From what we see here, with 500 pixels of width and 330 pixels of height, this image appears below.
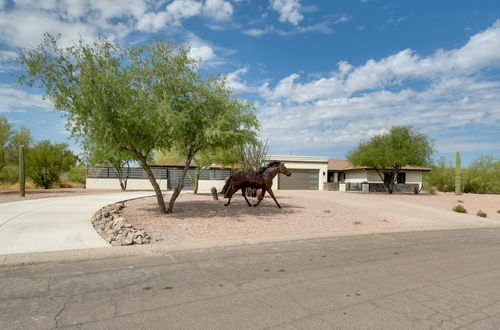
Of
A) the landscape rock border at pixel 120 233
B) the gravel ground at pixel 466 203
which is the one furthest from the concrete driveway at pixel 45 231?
the gravel ground at pixel 466 203

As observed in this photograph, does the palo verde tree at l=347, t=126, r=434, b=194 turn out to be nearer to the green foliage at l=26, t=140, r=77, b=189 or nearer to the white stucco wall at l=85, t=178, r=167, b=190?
the white stucco wall at l=85, t=178, r=167, b=190

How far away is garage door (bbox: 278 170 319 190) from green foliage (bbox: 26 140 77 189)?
75.4ft

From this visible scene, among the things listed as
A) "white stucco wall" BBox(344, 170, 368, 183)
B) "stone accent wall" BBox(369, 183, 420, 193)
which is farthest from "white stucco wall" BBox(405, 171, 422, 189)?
"white stucco wall" BBox(344, 170, 368, 183)

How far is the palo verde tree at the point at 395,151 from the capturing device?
3044cm

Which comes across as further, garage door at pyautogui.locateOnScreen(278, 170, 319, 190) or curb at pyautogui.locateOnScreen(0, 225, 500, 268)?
garage door at pyautogui.locateOnScreen(278, 170, 319, 190)

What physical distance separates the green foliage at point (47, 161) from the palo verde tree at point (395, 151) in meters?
29.5

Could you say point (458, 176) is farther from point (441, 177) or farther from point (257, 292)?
point (257, 292)

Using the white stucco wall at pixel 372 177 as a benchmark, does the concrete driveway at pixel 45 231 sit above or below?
below

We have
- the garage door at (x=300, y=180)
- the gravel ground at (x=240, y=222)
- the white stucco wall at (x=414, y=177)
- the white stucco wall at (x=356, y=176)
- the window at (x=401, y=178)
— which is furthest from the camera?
the white stucco wall at (x=414, y=177)

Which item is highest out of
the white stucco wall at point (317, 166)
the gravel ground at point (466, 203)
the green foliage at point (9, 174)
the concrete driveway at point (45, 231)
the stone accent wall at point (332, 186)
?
the white stucco wall at point (317, 166)

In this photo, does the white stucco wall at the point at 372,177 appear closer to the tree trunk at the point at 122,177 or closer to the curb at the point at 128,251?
the tree trunk at the point at 122,177

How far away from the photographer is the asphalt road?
3857mm

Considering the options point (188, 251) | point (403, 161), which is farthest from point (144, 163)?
point (403, 161)

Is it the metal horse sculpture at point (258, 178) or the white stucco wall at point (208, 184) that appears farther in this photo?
the white stucco wall at point (208, 184)
